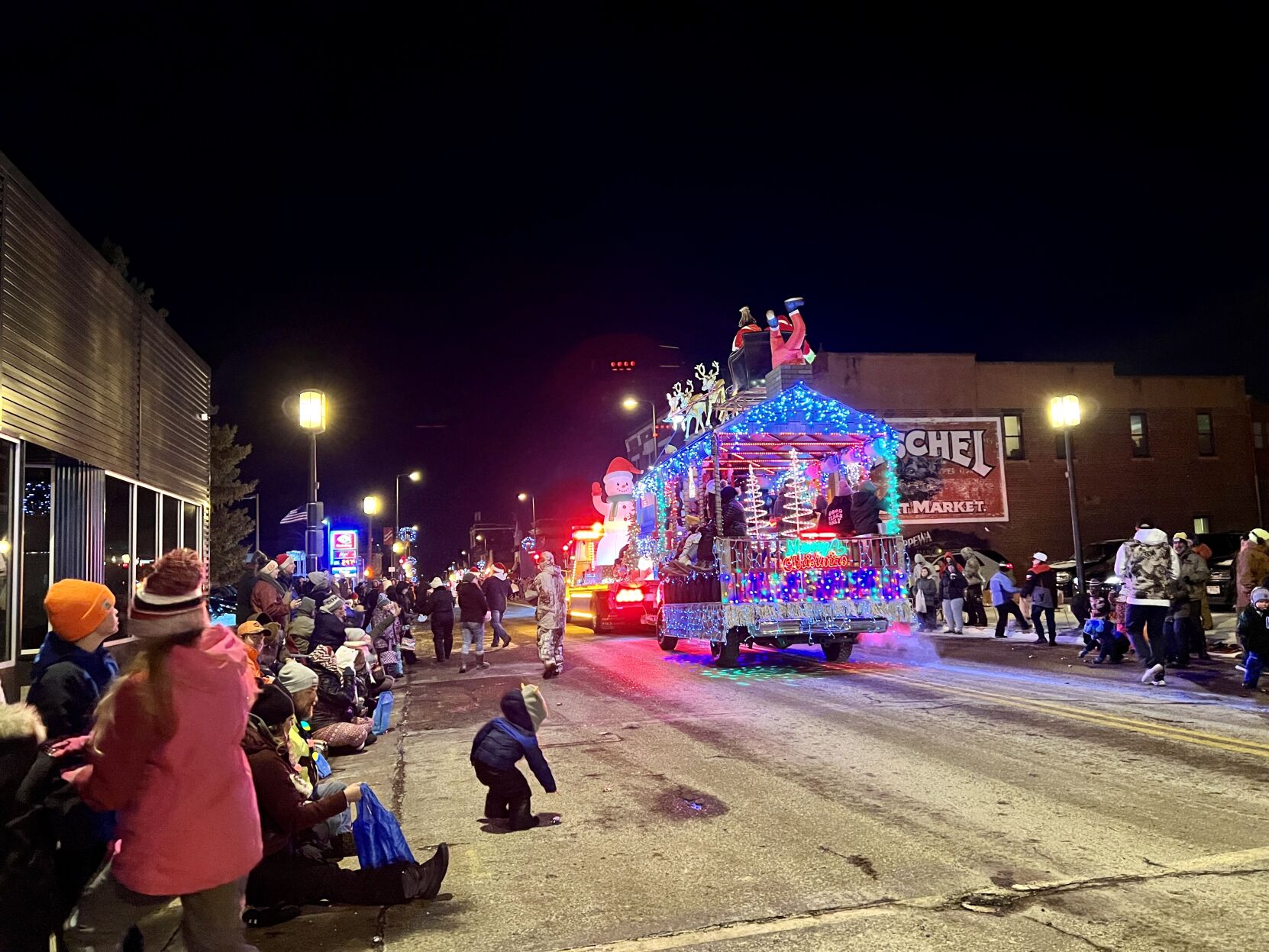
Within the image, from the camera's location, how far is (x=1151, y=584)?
1088cm

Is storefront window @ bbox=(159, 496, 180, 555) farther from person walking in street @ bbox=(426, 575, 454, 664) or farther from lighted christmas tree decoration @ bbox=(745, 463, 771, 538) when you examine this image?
lighted christmas tree decoration @ bbox=(745, 463, 771, 538)

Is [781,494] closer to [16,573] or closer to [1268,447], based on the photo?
[16,573]

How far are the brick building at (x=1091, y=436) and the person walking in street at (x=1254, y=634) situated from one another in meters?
23.2

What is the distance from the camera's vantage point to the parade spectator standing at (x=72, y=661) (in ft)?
11.8

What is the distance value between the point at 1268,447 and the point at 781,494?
31.9 metres

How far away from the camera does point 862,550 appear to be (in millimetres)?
13172

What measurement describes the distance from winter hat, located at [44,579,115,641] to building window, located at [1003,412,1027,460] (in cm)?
3417

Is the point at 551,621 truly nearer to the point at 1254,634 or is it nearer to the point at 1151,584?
the point at 1151,584

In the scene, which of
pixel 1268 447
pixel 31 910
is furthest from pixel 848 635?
pixel 1268 447

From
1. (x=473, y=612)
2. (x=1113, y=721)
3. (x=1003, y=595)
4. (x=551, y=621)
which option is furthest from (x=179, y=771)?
(x=1003, y=595)

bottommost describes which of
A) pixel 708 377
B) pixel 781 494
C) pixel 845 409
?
pixel 781 494

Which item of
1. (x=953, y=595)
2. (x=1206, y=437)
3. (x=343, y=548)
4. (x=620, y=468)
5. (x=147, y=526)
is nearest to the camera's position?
(x=147, y=526)

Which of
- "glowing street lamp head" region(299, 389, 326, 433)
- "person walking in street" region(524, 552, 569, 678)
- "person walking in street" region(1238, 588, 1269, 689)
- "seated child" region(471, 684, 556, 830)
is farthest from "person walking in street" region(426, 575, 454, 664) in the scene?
"person walking in street" region(1238, 588, 1269, 689)

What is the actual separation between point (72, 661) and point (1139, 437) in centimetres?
3782
